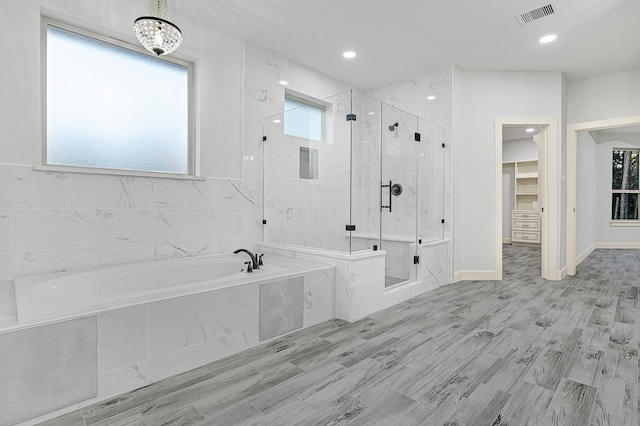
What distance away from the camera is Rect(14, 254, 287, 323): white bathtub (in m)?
1.70

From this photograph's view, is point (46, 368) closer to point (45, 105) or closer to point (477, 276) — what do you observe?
point (45, 105)

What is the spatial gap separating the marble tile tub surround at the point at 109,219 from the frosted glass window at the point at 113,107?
207 millimetres

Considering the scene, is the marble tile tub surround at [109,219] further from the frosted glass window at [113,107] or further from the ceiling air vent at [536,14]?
the ceiling air vent at [536,14]

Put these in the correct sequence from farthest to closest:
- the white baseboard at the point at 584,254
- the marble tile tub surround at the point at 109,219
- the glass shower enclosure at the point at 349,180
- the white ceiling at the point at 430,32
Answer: the white baseboard at the point at 584,254, the glass shower enclosure at the point at 349,180, the white ceiling at the point at 430,32, the marble tile tub surround at the point at 109,219

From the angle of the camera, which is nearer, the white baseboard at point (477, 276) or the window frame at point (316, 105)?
the window frame at point (316, 105)

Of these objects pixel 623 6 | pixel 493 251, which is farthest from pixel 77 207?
pixel 623 6

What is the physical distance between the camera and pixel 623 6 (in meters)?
2.92

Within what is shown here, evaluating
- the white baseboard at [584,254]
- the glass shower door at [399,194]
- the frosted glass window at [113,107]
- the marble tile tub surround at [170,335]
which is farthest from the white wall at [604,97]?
the frosted glass window at [113,107]

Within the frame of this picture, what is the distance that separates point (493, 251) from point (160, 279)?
12.9ft

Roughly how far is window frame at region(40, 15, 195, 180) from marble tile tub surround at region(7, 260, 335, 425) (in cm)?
137

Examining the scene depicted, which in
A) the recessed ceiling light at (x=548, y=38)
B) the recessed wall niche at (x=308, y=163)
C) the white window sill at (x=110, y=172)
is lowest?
the white window sill at (x=110, y=172)

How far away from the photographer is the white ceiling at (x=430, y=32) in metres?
2.92

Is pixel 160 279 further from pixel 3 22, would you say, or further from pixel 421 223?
pixel 421 223

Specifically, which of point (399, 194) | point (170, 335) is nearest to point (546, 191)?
point (399, 194)
